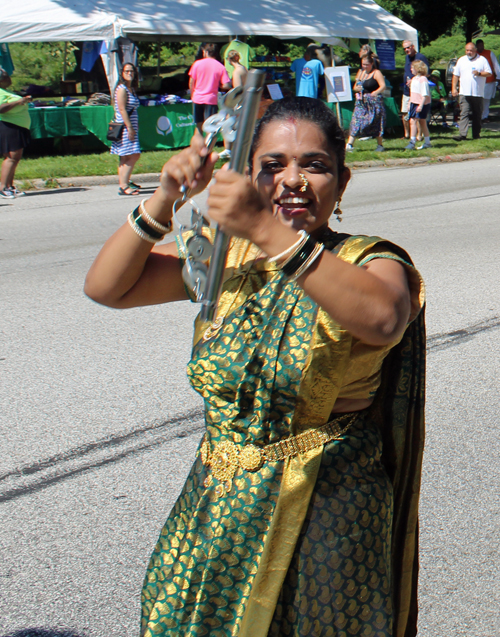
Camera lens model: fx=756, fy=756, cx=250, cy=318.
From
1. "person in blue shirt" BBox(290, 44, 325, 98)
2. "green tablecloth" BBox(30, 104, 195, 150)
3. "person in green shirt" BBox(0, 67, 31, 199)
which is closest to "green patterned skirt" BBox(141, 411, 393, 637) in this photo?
"person in green shirt" BBox(0, 67, 31, 199)

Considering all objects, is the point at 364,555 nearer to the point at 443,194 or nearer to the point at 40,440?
the point at 40,440

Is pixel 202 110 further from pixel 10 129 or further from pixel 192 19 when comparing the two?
pixel 10 129

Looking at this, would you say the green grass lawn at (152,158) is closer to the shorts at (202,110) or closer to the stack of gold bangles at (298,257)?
the shorts at (202,110)

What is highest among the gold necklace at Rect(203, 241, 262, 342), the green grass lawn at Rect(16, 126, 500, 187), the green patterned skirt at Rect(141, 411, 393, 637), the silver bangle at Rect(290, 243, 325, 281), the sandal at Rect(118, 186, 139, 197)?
the silver bangle at Rect(290, 243, 325, 281)

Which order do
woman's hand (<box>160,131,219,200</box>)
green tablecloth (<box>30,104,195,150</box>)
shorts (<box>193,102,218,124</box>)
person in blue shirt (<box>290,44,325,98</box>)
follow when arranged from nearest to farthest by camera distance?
woman's hand (<box>160,131,219,200</box>) < shorts (<box>193,102,218,124</box>) < green tablecloth (<box>30,104,195,150</box>) < person in blue shirt (<box>290,44,325,98</box>)

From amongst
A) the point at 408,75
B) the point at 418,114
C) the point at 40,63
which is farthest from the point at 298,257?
the point at 40,63

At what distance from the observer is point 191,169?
1.50 metres

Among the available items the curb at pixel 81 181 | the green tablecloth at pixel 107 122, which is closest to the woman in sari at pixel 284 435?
the curb at pixel 81 181

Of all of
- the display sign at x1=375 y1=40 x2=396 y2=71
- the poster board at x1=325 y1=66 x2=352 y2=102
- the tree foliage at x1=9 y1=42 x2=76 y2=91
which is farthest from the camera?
the tree foliage at x1=9 y1=42 x2=76 y2=91

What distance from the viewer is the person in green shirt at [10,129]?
1055 cm

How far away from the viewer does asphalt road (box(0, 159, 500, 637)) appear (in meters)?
2.72

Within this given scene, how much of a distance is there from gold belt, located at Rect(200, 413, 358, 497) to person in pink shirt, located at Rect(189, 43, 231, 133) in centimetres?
1309

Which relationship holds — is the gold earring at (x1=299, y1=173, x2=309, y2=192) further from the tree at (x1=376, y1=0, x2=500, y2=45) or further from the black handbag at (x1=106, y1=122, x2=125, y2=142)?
the tree at (x1=376, y1=0, x2=500, y2=45)

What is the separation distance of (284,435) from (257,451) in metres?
0.07
